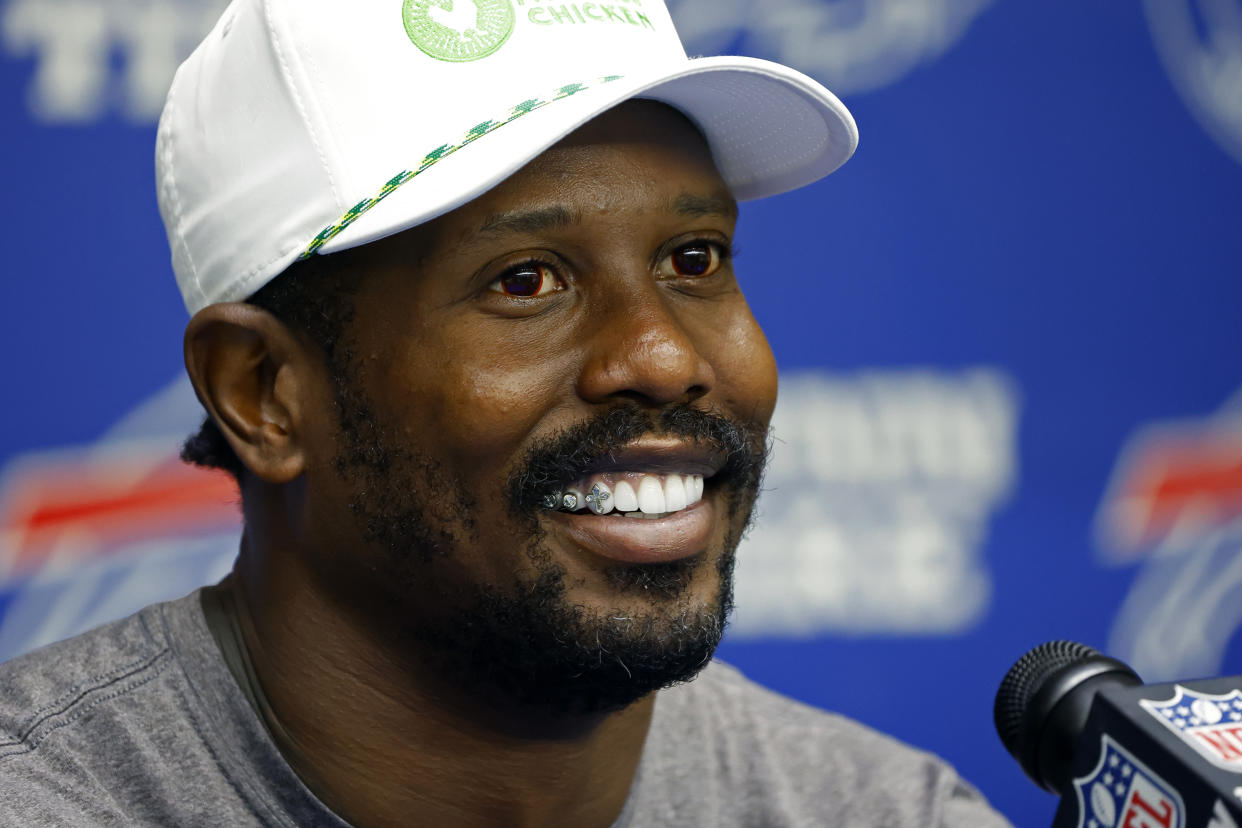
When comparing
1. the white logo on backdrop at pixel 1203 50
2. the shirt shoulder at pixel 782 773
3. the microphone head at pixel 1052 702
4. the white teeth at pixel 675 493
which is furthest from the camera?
the white logo on backdrop at pixel 1203 50

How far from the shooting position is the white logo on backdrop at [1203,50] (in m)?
2.46

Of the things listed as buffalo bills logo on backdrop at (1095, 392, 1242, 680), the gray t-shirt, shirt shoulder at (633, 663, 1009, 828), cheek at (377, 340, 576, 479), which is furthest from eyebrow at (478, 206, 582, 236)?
buffalo bills logo on backdrop at (1095, 392, 1242, 680)

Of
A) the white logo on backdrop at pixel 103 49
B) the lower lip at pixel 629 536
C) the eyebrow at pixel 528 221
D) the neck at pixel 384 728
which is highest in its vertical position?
the white logo on backdrop at pixel 103 49

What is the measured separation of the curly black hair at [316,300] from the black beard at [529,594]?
0.05m

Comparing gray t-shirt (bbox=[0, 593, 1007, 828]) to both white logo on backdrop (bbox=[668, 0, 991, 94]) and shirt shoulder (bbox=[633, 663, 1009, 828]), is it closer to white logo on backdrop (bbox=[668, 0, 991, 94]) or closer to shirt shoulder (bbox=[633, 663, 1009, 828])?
shirt shoulder (bbox=[633, 663, 1009, 828])

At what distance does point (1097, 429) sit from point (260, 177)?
1734 millimetres

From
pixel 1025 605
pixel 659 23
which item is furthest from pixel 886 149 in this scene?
pixel 659 23

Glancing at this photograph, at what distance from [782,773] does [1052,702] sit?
0.69 m

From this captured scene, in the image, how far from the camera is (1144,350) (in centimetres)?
251

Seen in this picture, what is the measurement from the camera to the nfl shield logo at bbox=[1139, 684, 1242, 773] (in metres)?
0.72

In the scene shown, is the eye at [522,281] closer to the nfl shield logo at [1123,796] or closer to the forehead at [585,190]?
the forehead at [585,190]

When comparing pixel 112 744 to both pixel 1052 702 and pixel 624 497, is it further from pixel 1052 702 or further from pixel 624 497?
pixel 1052 702

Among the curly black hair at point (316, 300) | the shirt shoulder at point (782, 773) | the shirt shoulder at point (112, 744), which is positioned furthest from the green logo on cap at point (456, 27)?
the shirt shoulder at point (782, 773)

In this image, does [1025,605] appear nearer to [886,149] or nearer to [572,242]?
[886,149]
